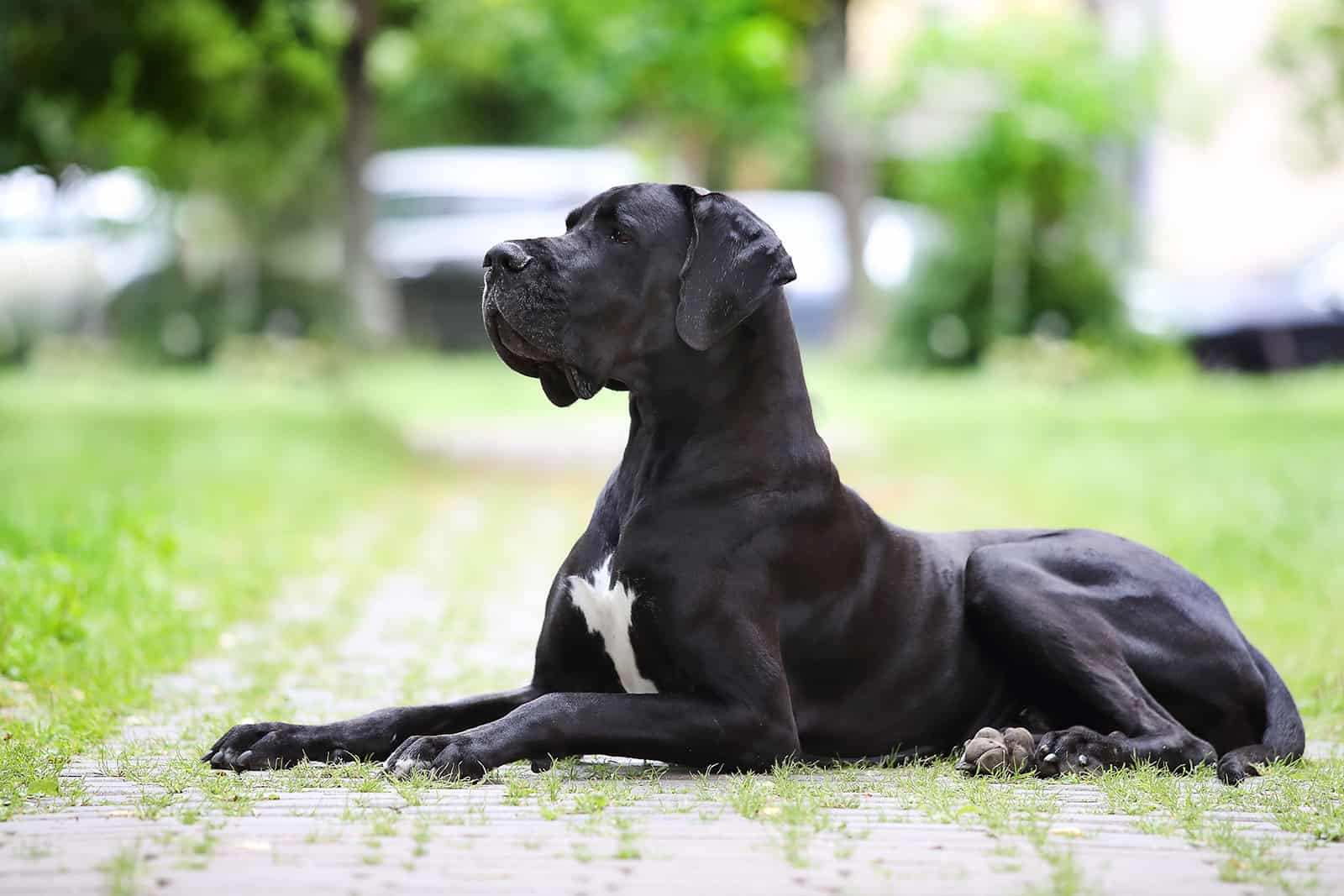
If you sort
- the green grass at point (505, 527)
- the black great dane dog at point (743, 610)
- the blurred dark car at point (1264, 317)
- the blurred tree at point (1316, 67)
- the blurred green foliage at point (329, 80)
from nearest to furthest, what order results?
1. the green grass at point (505, 527)
2. the black great dane dog at point (743, 610)
3. the blurred green foliage at point (329, 80)
4. the blurred tree at point (1316, 67)
5. the blurred dark car at point (1264, 317)

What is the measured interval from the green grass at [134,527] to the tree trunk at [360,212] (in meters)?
5.61

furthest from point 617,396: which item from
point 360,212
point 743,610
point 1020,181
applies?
point 743,610

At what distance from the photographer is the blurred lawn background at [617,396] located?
30.8 feet

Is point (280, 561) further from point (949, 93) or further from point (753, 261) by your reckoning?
point (949, 93)

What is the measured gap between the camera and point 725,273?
15.1 ft

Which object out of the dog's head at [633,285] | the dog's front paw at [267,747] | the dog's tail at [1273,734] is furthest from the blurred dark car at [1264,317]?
the dog's front paw at [267,747]

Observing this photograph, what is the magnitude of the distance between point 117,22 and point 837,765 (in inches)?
464

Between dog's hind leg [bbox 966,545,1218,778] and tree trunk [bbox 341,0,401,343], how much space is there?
20838 millimetres

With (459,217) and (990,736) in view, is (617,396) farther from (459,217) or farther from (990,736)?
(990,736)

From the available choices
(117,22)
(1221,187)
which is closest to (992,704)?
(117,22)

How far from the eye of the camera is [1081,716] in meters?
4.90

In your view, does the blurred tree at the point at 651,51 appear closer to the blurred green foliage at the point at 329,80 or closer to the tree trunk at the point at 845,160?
the blurred green foliage at the point at 329,80

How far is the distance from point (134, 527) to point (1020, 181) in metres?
15.9

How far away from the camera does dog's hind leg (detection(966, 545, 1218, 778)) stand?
4707 mm
